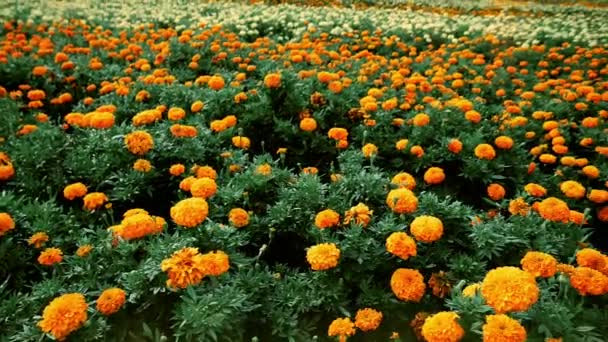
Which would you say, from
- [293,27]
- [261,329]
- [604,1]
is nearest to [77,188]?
[261,329]

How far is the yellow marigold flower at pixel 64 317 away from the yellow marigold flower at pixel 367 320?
1.06 metres

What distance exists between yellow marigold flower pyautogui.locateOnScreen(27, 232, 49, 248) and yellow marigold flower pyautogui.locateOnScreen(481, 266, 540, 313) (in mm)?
1974

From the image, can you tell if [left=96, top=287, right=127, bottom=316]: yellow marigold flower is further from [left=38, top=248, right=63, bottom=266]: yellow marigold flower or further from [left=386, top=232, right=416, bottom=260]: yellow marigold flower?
[left=386, top=232, right=416, bottom=260]: yellow marigold flower

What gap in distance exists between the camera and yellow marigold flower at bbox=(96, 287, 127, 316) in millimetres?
1699

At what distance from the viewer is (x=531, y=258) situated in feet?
5.87

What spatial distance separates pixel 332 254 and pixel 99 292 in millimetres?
997

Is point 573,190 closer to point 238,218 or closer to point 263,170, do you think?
point 263,170

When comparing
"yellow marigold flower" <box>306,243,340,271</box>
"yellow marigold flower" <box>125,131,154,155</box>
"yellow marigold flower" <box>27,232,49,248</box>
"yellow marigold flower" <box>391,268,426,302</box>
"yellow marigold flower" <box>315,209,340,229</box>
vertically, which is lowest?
"yellow marigold flower" <box>391,268,426,302</box>

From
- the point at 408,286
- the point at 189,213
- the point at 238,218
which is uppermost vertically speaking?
the point at 189,213

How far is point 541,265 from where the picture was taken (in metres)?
1.76

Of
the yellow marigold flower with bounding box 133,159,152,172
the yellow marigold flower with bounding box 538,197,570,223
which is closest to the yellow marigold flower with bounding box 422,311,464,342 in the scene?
the yellow marigold flower with bounding box 538,197,570,223

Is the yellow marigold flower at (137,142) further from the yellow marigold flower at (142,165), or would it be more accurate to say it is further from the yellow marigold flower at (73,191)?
the yellow marigold flower at (73,191)

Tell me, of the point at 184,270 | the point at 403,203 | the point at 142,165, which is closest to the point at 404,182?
the point at 403,203

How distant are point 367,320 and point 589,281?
34.1 inches
